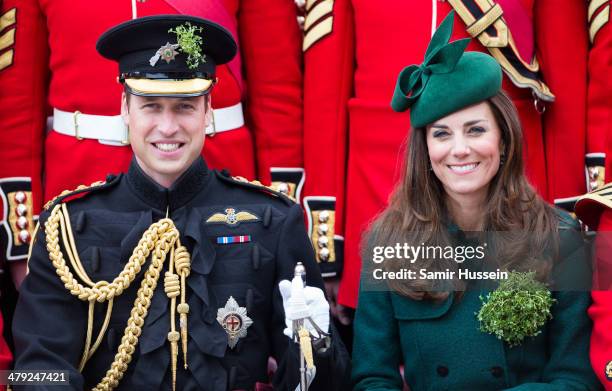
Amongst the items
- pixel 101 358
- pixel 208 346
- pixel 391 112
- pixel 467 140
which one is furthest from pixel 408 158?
pixel 101 358

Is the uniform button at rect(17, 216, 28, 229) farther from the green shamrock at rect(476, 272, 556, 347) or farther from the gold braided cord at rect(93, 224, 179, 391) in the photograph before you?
the green shamrock at rect(476, 272, 556, 347)

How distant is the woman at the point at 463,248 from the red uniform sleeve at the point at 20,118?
1333 mm

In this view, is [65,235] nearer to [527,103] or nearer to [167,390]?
[167,390]

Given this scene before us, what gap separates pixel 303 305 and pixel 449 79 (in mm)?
799

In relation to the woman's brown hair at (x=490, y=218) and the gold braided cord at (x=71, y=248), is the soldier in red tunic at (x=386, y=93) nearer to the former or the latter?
the woman's brown hair at (x=490, y=218)

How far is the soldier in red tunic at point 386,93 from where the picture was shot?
375 centimetres

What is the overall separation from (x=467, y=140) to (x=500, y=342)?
1.89 ft

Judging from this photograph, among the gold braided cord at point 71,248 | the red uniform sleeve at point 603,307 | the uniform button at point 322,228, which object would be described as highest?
the uniform button at point 322,228

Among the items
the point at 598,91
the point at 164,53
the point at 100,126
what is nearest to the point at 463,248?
the point at 598,91

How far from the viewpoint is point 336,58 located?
3922 millimetres

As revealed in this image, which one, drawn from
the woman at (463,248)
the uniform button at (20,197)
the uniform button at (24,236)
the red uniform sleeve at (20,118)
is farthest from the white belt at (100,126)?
the woman at (463,248)

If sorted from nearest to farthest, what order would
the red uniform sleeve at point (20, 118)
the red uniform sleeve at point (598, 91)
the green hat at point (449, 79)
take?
1. the green hat at point (449, 79)
2. the red uniform sleeve at point (598, 91)
3. the red uniform sleeve at point (20, 118)

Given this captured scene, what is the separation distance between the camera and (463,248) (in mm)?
3209

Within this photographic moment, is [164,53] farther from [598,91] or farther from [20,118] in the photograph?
[598,91]
